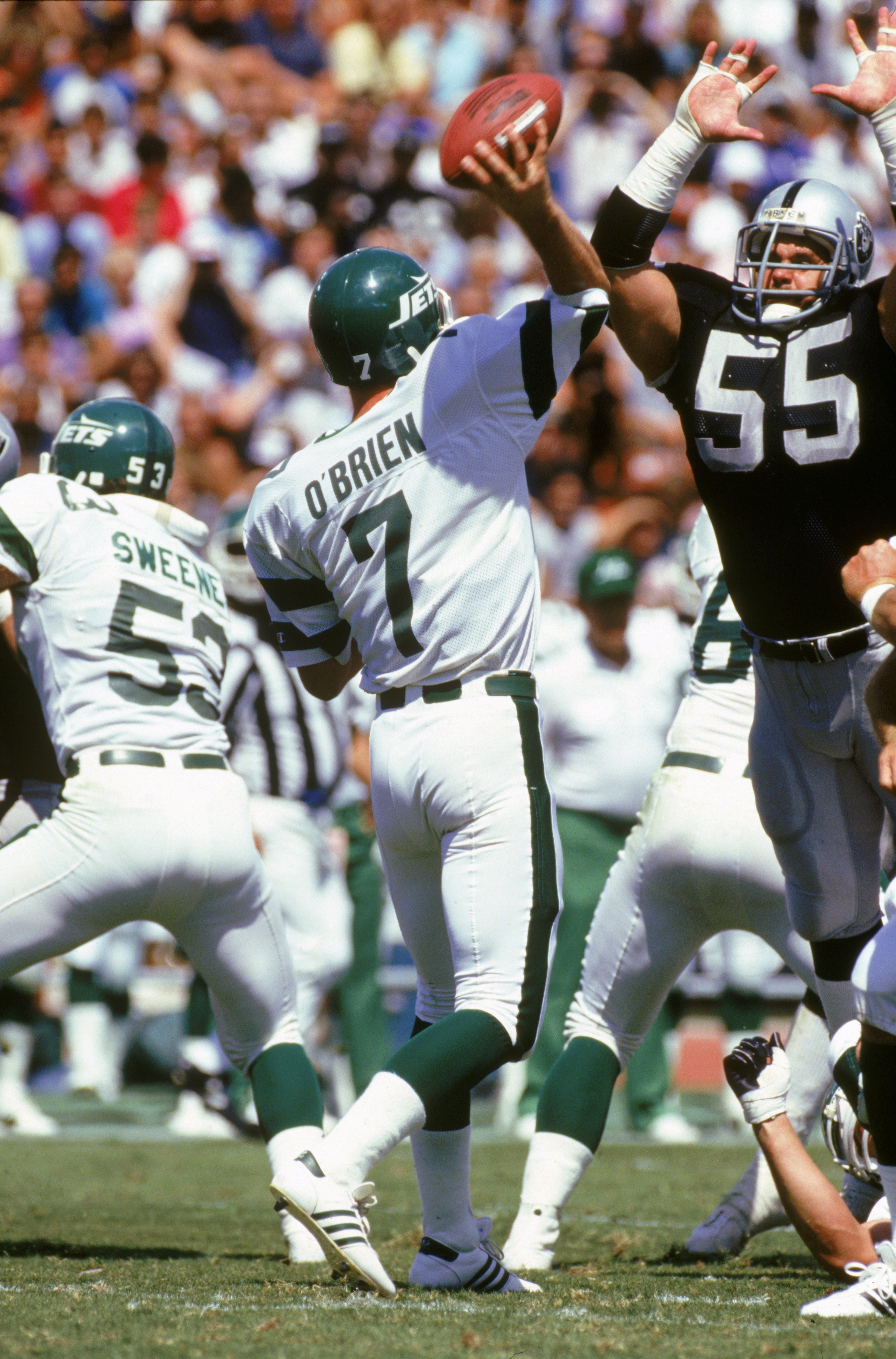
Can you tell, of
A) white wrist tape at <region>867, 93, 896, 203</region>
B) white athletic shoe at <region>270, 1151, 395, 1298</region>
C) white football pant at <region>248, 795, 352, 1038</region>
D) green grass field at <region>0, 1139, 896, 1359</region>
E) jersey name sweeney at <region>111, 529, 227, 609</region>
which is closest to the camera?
green grass field at <region>0, 1139, 896, 1359</region>

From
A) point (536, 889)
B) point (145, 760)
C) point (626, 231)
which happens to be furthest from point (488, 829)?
point (626, 231)

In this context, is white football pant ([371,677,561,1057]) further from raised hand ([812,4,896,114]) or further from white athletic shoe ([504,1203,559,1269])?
raised hand ([812,4,896,114])

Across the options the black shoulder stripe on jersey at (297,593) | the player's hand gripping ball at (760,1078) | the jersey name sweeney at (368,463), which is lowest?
the player's hand gripping ball at (760,1078)

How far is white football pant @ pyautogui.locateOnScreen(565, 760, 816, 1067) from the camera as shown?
4742 mm

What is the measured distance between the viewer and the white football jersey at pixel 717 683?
4969 millimetres

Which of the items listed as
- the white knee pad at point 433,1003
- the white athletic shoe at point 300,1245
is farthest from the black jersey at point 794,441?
the white athletic shoe at point 300,1245

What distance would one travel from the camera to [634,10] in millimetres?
14039

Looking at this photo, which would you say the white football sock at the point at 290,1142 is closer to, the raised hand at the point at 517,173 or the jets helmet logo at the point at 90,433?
the jets helmet logo at the point at 90,433

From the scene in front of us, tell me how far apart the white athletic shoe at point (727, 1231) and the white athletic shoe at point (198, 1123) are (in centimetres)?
397

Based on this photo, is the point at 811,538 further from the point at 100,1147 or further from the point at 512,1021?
the point at 100,1147

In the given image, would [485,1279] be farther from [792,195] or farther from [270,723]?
[270,723]

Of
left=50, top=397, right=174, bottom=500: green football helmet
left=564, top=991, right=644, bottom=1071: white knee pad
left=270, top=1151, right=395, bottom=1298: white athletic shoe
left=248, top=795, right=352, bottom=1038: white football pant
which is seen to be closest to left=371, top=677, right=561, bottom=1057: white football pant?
left=270, top=1151, right=395, bottom=1298: white athletic shoe

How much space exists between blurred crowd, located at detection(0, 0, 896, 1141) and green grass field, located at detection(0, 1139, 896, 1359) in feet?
17.0

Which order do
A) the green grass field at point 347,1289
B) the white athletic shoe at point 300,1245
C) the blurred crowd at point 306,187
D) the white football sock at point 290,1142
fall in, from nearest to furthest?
the green grass field at point 347,1289 → the white athletic shoe at point 300,1245 → the white football sock at point 290,1142 → the blurred crowd at point 306,187
